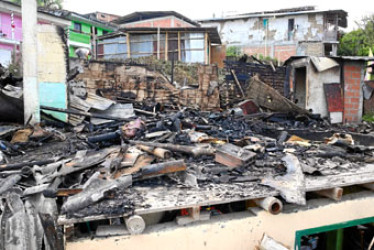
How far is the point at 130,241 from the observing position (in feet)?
10.4

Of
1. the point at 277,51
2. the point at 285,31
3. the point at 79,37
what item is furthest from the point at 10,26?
the point at 285,31

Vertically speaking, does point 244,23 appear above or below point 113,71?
above

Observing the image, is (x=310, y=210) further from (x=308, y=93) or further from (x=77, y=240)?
(x=308, y=93)

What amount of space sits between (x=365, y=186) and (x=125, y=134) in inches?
161

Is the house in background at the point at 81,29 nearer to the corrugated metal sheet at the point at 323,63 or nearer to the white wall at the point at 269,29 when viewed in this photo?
the white wall at the point at 269,29

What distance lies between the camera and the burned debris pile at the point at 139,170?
3.16m

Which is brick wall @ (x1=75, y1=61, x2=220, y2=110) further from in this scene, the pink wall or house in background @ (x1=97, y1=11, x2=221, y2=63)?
the pink wall

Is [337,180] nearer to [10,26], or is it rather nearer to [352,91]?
[352,91]

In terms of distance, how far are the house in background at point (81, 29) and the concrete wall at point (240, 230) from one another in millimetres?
19999

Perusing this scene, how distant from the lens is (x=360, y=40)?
26.3m

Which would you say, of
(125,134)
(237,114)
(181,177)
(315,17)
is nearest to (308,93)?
(237,114)

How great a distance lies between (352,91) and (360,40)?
18844mm

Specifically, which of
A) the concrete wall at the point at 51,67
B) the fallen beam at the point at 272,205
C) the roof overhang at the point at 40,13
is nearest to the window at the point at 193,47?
the roof overhang at the point at 40,13

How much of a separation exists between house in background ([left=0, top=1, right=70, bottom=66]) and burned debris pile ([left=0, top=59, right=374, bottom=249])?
1208 centimetres
